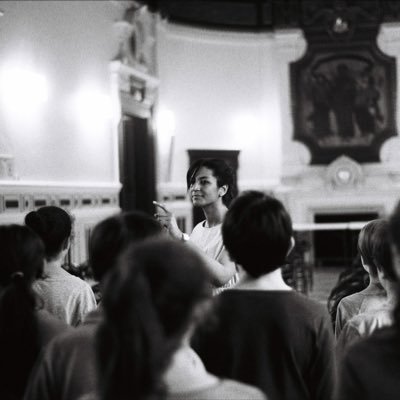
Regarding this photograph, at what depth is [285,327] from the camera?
1.96 metres

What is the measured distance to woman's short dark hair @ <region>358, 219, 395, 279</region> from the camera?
241cm

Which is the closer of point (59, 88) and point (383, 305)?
point (383, 305)

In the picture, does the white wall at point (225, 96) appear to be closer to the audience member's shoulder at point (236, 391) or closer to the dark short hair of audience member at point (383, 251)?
the dark short hair of audience member at point (383, 251)

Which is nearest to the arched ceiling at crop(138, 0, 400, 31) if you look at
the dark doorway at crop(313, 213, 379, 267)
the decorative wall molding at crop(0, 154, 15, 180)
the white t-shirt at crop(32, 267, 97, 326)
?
the dark doorway at crop(313, 213, 379, 267)

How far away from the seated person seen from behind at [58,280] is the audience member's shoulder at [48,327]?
0.78 m

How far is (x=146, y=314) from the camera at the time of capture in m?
1.18

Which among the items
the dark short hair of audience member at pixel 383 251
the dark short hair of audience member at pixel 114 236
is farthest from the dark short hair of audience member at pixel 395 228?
the dark short hair of audience member at pixel 383 251

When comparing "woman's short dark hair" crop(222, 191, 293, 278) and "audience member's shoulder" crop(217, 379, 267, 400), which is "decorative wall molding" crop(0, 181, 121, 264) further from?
"audience member's shoulder" crop(217, 379, 267, 400)

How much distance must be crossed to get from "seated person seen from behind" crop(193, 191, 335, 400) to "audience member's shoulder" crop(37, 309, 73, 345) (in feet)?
1.52

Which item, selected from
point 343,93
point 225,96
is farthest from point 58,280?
point 343,93

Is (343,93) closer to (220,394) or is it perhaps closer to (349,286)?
(349,286)

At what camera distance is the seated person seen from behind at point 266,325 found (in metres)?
1.96

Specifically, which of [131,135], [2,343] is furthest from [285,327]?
[131,135]

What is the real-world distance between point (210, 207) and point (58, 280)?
3.55ft
